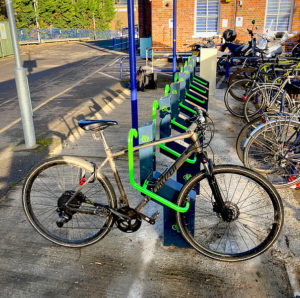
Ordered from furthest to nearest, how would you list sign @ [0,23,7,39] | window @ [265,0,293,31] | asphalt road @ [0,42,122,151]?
1. sign @ [0,23,7,39]
2. window @ [265,0,293,31]
3. asphalt road @ [0,42,122,151]

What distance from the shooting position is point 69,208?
10.4 feet

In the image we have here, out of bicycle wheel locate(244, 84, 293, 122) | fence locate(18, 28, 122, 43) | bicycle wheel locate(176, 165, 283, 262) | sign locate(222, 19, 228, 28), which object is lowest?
fence locate(18, 28, 122, 43)

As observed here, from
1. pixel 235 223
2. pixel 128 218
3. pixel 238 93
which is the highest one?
pixel 128 218

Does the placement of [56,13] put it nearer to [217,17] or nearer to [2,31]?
[2,31]

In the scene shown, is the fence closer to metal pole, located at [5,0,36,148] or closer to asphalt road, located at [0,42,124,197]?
asphalt road, located at [0,42,124,197]

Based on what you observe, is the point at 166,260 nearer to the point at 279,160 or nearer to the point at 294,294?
the point at 294,294

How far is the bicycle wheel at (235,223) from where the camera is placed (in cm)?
286

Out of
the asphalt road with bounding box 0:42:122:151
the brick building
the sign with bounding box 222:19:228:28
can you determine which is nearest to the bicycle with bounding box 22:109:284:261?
the asphalt road with bounding box 0:42:122:151

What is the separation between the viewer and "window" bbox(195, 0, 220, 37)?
17.7 metres

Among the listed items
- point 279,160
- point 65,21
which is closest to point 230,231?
point 279,160

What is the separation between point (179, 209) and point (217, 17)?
55.4 ft

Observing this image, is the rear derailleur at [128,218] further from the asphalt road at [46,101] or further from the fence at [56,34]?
the fence at [56,34]

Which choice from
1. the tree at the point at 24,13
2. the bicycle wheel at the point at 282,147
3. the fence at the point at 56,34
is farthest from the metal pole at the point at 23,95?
the tree at the point at 24,13

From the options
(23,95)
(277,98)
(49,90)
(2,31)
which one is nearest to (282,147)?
(277,98)
